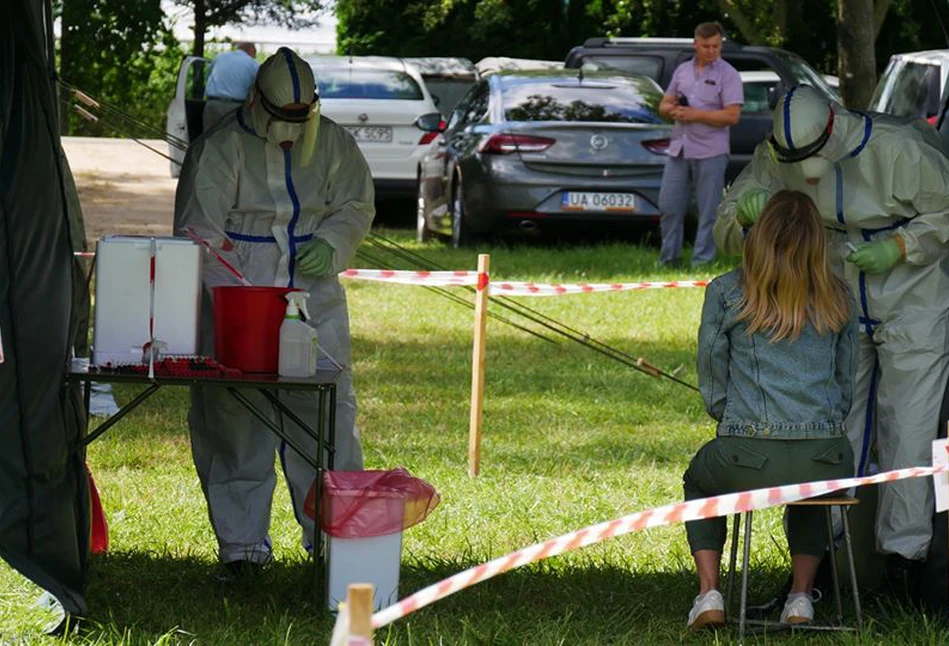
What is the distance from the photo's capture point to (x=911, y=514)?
228 inches

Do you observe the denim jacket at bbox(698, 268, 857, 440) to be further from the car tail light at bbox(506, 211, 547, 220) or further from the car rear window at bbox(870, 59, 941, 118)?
the car tail light at bbox(506, 211, 547, 220)

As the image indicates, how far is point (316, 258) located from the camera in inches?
240

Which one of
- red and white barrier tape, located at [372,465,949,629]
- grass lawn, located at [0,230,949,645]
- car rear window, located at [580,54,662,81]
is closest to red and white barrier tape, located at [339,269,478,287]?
grass lawn, located at [0,230,949,645]

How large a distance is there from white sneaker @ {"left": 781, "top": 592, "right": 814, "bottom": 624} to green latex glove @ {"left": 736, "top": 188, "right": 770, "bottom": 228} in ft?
3.70

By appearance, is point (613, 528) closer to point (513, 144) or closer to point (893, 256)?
point (893, 256)

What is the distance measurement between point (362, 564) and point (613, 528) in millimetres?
1522

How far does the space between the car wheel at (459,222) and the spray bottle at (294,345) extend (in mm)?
10088

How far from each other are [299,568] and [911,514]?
2.01 m

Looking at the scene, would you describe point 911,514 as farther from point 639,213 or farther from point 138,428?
point 639,213

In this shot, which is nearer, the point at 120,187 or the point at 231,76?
the point at 231,76

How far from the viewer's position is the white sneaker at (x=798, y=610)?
5566 millimetres

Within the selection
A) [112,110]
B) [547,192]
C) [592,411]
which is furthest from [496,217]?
[112,110]

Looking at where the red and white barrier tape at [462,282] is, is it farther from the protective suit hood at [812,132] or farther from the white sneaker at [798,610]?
the white sneaker at [798,610]

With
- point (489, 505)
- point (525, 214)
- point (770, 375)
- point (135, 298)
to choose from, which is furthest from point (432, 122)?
point (770, 375)
